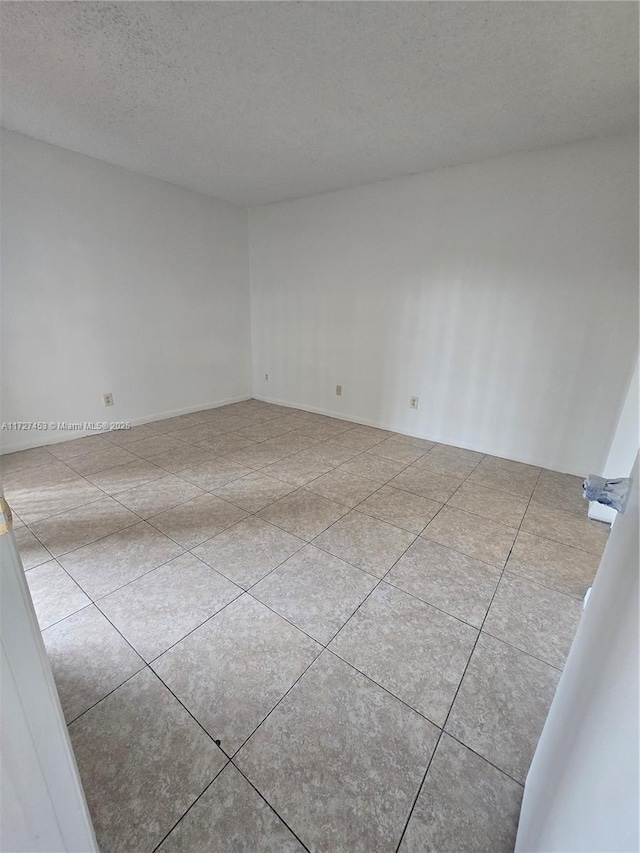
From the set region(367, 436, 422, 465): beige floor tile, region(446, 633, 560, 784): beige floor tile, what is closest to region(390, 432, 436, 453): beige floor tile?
region(367, 436, 422, 465): beige floor tile

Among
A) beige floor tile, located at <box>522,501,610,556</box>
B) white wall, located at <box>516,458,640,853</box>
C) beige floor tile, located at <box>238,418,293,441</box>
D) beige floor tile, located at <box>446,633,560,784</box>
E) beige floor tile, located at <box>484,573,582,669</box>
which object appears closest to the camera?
white wall, located at <box>516,458,640,853</box>

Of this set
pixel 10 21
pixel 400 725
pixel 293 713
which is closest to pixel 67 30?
pixel 10 21

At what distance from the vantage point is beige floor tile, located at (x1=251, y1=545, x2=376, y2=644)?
4.74ft

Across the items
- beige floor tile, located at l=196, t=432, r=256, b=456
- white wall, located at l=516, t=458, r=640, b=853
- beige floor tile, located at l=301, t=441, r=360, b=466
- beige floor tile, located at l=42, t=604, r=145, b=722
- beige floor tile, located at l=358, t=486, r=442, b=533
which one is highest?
white wall, located at l=516, t=458, r=640, b=853

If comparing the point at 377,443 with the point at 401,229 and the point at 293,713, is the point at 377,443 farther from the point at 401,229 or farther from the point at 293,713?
the point at 293,713

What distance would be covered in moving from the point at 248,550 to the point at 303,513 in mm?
448

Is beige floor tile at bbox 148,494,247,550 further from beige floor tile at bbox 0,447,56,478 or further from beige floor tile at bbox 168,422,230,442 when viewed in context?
beige floor tile at bbox 0,447,56,478

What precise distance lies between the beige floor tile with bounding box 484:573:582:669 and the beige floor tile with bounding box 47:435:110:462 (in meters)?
3.16

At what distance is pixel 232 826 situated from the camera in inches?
34.1

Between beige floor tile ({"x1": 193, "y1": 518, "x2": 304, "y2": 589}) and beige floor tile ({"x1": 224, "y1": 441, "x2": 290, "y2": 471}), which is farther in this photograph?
beige floor tile ({"x1": 224, "y1": 441, "x2": 290, "y2": 471})

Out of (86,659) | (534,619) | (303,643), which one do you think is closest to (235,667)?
(303,643)

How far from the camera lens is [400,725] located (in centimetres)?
109

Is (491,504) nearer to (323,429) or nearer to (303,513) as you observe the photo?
(303,513)

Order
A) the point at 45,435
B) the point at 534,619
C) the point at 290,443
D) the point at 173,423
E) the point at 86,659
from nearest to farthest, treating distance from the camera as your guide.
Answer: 1. the point at 86,659
2. the point at 534,619
3. the point at 45,435
4. the point at 290,443
5. the point at 173,423
